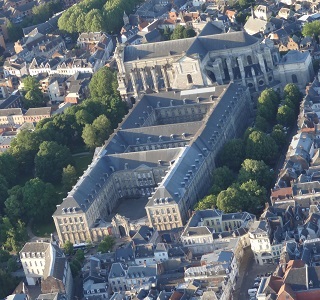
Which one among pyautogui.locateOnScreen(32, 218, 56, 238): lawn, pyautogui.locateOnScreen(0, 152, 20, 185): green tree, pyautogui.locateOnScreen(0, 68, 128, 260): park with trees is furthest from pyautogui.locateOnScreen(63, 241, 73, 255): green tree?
pyautogui.locateOnScreen(0, 152, 20, 185): green tree

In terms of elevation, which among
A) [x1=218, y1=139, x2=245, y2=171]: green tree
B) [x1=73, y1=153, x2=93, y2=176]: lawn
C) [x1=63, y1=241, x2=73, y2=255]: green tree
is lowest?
[x1=73, y1=153, x2=93, y2=176]: lawn

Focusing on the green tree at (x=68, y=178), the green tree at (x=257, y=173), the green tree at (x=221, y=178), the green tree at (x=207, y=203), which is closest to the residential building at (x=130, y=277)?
the green tree at (x=207, y=203)

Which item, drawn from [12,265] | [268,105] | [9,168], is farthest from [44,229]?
[268,105]

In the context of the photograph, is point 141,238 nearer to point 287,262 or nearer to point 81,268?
point 81,268

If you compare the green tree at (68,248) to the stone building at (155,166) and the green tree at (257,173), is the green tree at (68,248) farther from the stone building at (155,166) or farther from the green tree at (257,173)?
the green tree at (257,173)

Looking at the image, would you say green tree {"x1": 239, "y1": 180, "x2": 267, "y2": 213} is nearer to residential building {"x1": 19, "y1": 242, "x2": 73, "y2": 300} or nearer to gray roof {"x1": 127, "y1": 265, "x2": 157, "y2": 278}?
gray roof {"x1": 127, "y1": 265, "x2": 157, "y2": 278}
